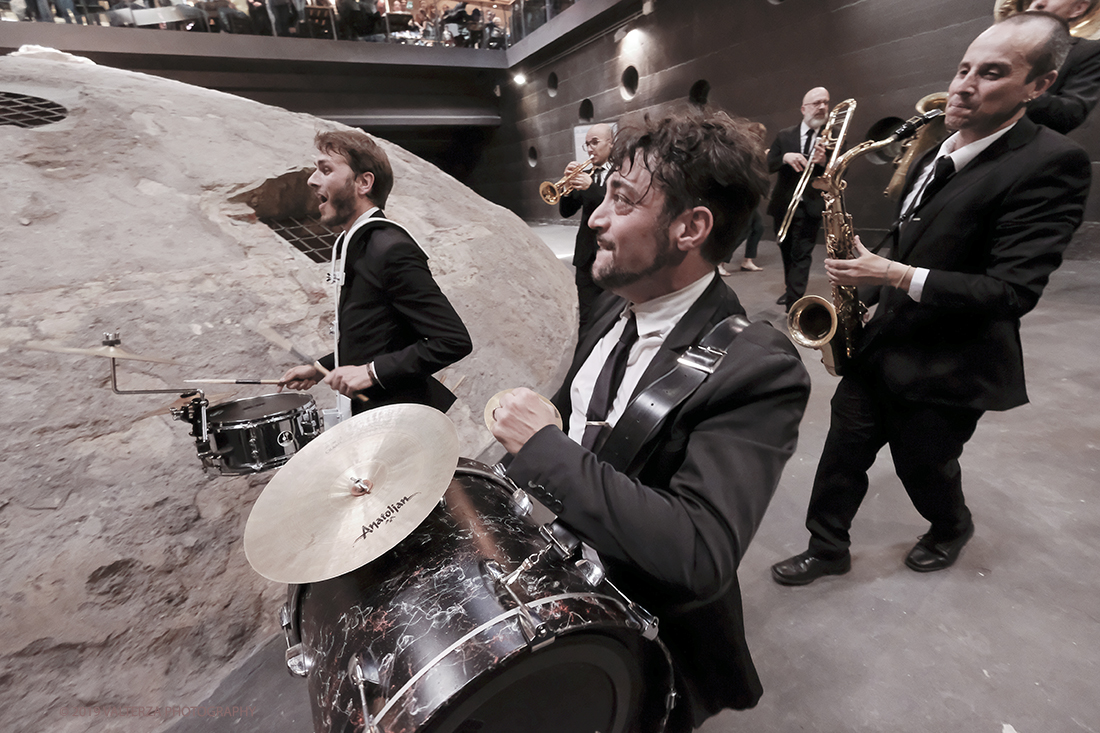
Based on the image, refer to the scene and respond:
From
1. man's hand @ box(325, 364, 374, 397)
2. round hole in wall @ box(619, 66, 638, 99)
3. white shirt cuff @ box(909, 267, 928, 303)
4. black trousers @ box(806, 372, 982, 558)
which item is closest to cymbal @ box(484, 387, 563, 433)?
man's hand @ box(325, 364, 374, 397)

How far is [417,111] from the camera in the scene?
12289 millimetres

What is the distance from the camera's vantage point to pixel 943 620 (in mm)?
1979

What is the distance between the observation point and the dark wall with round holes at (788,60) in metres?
5.62

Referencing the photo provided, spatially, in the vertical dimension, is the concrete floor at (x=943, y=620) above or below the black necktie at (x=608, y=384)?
below

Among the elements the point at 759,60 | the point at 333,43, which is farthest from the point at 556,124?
the point at 759,60

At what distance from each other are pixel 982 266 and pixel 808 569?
139 centimetres

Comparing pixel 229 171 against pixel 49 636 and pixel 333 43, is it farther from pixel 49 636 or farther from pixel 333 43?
pixel 333 43

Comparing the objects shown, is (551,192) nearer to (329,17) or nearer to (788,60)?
(788,60)

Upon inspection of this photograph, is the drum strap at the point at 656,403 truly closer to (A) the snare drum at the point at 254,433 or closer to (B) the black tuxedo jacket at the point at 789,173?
(A) the snare drum at the point at 254,433

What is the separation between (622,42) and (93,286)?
1008 centimetres

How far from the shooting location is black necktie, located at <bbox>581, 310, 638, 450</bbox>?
1.34 metres

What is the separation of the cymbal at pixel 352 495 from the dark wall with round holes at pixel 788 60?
327 cm

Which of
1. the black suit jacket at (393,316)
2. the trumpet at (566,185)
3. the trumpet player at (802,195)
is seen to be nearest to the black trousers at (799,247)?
the trumpet player at (802,195)

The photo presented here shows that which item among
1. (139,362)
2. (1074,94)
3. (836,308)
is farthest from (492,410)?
(1074,94)
